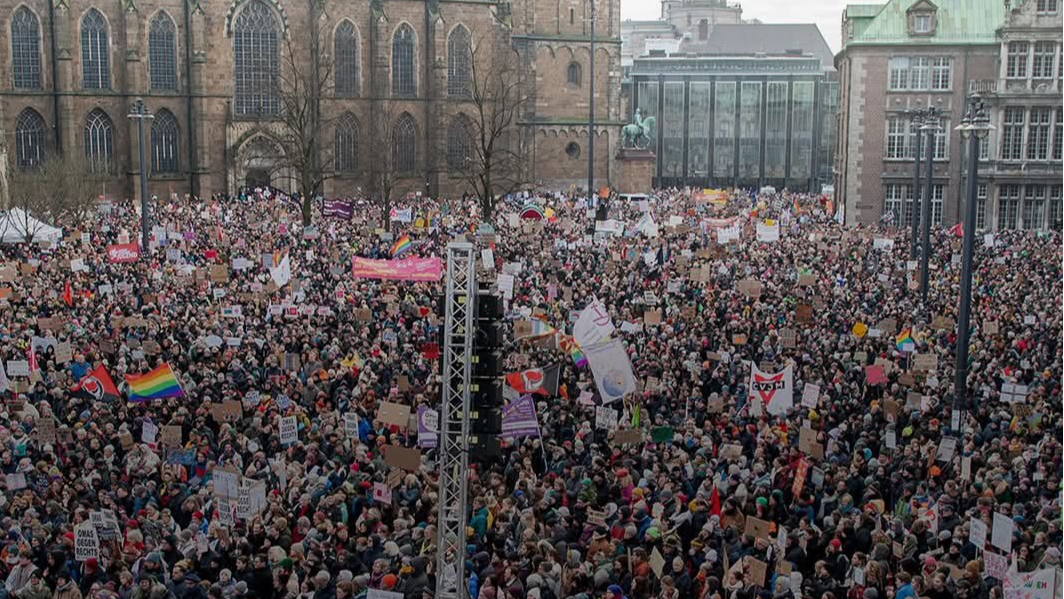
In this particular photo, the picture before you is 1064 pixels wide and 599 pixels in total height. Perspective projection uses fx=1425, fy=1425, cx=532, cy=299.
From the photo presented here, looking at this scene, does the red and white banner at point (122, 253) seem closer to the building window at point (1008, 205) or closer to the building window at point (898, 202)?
the building window at point (898, 202)

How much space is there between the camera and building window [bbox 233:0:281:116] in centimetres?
7088

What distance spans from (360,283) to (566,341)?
9579mm

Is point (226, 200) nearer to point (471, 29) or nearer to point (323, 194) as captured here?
point (323, 194)

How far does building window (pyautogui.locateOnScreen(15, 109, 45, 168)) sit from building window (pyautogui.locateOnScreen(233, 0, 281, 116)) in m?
9.50

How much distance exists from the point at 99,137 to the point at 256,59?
338 inches

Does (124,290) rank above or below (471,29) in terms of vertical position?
below

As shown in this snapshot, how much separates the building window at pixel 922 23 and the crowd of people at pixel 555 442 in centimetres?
2401

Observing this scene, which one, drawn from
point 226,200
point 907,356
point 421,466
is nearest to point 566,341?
point 907,356

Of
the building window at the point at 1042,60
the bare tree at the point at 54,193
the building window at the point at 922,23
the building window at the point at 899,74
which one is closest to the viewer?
the bare tree at the point at 54,193

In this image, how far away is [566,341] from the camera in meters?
26.0

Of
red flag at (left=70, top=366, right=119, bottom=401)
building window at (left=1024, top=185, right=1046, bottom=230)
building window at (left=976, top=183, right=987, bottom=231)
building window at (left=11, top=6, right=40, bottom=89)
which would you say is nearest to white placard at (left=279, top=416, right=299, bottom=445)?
red flag at (left=70, top=366, right=119, bottom=401)

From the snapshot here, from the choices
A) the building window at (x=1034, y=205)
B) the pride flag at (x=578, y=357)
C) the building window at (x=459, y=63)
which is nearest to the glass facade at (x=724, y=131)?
the building window at (x=459, y=63)

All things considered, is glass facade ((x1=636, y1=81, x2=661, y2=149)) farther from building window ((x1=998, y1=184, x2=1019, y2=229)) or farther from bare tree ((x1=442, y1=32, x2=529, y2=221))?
building window ((x1=998, y1=184, x2=1019, y2=229))

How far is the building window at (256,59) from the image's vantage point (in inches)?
2790
